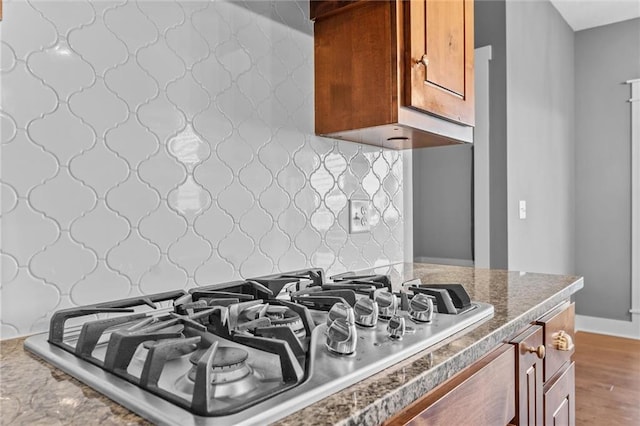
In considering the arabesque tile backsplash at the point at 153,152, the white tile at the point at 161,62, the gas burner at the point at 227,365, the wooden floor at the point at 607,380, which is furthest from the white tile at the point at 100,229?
the wooden floor at the point at 607,380

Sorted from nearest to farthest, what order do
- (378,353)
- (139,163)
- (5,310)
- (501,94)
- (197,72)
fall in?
(378,353), (5,310), (139,163), (197,72), (501,94)

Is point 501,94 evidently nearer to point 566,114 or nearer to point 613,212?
point 566,114

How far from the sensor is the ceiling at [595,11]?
3.41m

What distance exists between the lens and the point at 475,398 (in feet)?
2.56

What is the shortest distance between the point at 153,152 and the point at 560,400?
1.23 m

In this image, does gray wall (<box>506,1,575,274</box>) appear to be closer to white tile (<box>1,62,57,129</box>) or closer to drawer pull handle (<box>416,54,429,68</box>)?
drawer pull handle (<box>416,54,429,68</box>)

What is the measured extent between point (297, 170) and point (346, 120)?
21 centimetres

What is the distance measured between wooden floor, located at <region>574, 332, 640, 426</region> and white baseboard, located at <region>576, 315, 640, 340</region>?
0.30 feet

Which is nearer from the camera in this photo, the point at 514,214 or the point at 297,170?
the point at 297,170

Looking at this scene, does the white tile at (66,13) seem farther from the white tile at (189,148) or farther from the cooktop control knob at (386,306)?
the cooktop control knob at (386,306)

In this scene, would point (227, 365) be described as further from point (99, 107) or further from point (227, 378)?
point (99, 107)

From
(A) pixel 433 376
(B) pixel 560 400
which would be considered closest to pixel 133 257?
(A) pixel 433 376

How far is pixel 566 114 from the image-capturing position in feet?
12.3

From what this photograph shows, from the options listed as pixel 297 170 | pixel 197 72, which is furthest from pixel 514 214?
pixel 197 72
